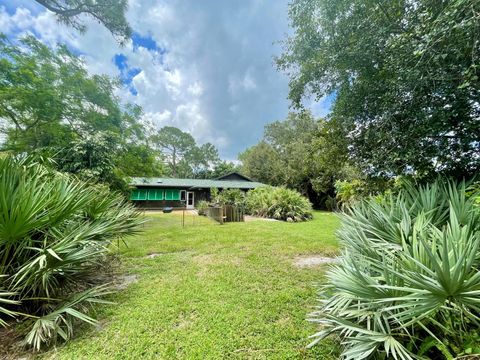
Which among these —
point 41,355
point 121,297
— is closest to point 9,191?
point 41,355

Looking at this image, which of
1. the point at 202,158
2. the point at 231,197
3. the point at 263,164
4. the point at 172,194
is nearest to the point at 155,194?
the point at 172,194

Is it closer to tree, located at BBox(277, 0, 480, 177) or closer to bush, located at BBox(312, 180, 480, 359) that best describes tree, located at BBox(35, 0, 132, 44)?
tree, located at BBox(277, 0, 480, 177)

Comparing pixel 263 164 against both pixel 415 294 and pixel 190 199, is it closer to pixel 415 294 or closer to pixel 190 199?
pixel 190 199

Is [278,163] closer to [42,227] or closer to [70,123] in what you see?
[70,123]

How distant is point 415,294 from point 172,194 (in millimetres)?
22439

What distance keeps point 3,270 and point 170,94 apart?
61.1 ft

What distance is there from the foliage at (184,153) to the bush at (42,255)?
117ft

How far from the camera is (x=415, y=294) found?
1.81 m

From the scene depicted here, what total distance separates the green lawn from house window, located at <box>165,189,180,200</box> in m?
16.6

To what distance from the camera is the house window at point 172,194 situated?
2241 cm

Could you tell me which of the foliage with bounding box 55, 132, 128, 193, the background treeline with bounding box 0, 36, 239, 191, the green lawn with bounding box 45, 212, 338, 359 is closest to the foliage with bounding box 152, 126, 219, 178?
the background treeline with bounding box 0, 36, 239, 191

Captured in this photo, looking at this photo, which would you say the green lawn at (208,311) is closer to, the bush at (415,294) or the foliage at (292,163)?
the bush at (415,294)

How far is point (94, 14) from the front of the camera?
9.91 meters

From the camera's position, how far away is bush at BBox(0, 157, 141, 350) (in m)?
2.62
